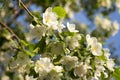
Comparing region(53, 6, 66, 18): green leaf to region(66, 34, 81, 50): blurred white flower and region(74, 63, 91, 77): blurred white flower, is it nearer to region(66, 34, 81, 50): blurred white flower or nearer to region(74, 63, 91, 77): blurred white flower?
region(66, 34, 81, 50): blurred white flower

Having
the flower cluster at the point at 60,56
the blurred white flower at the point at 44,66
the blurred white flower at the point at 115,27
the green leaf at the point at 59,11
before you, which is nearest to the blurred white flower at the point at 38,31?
the flower cluster at the point at 60,56

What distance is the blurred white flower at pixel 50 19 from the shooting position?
2.75 meters

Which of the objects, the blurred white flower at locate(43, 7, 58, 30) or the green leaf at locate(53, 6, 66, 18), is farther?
the green leaf at locate(53, 6, 66, 18)

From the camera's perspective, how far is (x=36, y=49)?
2.90 m

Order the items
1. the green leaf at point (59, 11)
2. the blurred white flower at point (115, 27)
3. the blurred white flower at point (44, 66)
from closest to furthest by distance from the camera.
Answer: the blurred white flower at point (44, 66) → the green leaf at point (59, 11) → the blurred white flower at point (115, 27)

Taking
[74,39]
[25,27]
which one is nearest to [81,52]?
[74,39]

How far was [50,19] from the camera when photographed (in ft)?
9.18

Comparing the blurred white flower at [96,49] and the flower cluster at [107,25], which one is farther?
the flower cluster at [107,25]

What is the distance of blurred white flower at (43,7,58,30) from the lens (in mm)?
2750

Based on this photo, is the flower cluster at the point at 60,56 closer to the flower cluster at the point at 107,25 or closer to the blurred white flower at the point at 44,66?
the blurred white flower at the point at 44,66


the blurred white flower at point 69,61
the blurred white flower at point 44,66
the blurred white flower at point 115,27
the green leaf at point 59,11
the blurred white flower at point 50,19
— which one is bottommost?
the blurred white flower at point 44,66

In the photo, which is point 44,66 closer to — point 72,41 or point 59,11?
point 72,41

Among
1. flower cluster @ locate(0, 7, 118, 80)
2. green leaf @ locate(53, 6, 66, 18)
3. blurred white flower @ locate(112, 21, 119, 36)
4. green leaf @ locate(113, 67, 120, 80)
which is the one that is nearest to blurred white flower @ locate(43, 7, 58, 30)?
flower cluster @ locate(0, 7, 118, 80)

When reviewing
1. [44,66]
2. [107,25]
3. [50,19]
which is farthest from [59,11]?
[107,25]
